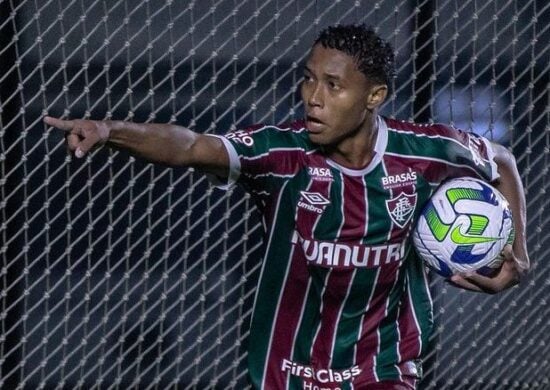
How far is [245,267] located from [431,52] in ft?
3.81

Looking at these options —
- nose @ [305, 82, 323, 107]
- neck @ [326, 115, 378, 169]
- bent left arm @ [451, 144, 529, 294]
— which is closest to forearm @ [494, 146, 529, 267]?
bent left arm @ [451, 144, 529, 294]

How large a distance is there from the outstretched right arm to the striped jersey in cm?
8

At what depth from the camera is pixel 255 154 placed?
10.7 ft

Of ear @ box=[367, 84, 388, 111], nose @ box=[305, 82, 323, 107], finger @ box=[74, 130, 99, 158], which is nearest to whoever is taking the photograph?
finger @ box=[74, 130, 99, 158]

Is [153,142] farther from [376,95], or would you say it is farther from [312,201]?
[376,95]

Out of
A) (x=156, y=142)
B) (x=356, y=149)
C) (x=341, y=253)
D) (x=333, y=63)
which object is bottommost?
(x=341, y=253)

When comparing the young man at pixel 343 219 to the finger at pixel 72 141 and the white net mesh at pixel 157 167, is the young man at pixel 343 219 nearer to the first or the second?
the finger at pixel 72 141

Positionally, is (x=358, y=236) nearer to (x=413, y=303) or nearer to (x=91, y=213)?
(x=413, y=303)

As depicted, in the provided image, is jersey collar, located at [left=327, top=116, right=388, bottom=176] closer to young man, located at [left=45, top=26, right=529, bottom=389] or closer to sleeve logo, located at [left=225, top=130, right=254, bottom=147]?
young man, located at [left=45, top=26, right=529, bottom=389]

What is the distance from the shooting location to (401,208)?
3.39m

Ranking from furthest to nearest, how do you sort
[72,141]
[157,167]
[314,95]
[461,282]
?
[157,167], [461,282], [314,95], [72,141]

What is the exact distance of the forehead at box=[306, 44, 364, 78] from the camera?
3207 mm

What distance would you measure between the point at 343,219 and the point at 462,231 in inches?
12.6

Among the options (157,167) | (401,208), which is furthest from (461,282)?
(157,167)
